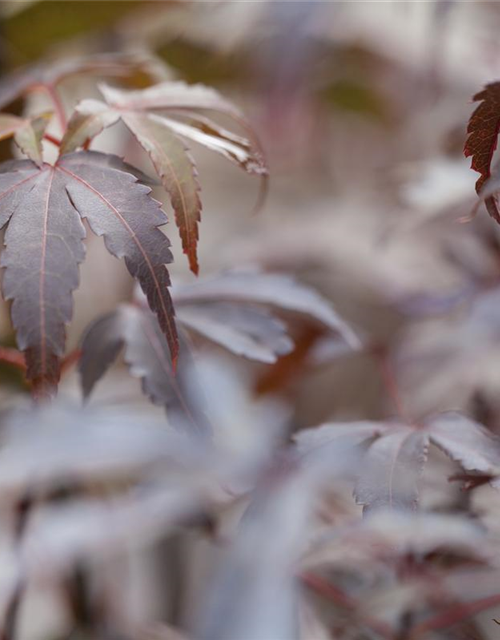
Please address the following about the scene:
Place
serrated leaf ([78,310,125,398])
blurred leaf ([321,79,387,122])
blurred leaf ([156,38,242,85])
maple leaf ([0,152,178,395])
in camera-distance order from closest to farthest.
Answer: maple leaf ([0,152,178,395]) → serrated leaf ([78,310,125,398]) → blurred leaf ([156,38,242,85]) → blurred leaf ([321,79,387,122])

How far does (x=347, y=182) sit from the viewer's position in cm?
148

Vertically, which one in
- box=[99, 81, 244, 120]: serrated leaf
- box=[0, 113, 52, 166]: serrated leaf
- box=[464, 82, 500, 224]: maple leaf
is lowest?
box=[0, 113, 52, 166]: serrated leaf

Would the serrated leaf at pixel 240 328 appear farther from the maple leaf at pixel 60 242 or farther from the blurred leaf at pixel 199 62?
the blurred leaf at pixel 199 62

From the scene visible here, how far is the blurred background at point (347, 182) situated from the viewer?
28.6 inches

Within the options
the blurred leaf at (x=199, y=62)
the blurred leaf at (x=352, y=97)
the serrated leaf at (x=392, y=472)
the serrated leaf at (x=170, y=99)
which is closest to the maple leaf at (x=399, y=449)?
the serrated leaf at (x=392, y=472)

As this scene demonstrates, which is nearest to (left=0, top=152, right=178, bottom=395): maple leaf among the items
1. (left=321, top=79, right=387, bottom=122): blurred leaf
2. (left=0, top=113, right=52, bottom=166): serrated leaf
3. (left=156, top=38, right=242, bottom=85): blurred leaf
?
(left=0, top=113, right=52, bottom=166): serrated leaf

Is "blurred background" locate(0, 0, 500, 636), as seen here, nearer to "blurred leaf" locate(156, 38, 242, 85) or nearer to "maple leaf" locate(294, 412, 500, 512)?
"blurred leaf" locate(156, 38, 242, 85)

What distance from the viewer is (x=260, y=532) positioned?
36cm

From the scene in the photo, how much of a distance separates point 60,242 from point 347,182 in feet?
3.71

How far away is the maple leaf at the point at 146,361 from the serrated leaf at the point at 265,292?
1.7 inches

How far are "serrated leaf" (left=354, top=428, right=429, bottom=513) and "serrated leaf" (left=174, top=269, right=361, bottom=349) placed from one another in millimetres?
120

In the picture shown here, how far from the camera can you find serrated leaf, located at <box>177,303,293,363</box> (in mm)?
508

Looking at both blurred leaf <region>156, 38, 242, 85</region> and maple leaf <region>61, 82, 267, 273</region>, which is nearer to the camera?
maple leaf <region>61, 82, 267, 273</region>

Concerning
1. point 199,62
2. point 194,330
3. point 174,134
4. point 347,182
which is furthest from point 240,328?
point 347,182
